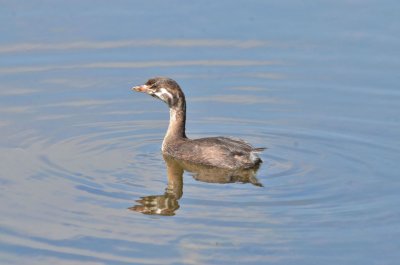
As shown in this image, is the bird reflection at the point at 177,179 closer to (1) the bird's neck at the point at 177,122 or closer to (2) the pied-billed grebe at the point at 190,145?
(2) the pied-billed grebe at the point at 190,145

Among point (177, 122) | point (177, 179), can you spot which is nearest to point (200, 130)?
point (177, 122)

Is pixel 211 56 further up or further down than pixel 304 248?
further up

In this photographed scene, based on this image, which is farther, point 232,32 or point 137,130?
point 232,32

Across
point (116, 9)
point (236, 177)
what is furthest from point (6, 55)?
point (236, 177)

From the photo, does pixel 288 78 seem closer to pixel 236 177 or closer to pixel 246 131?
pixel 246 131

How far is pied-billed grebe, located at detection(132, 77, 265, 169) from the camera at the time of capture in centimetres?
1419

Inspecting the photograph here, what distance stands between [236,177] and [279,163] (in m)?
0.58

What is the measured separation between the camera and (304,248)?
11383mm

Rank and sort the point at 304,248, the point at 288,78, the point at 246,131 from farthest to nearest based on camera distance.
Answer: the point at 288,78 → the point at 246,131 → the point at 304,248

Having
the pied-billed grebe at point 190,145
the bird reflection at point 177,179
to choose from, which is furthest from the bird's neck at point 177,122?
the bird reflection at point 177,179

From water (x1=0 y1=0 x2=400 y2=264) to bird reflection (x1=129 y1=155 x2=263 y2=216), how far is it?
0.06 m

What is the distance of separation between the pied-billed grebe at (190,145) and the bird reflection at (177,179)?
3.1 inches

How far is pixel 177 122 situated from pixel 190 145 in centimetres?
64

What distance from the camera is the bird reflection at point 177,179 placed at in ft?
41.7
